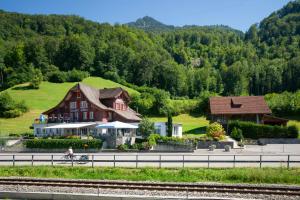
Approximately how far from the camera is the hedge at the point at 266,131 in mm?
56819

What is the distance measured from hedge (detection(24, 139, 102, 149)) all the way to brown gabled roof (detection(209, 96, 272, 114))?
2868 cm

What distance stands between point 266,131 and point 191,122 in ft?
89.2

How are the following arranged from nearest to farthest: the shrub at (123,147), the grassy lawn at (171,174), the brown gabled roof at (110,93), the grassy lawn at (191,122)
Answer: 1. the grassy lawn at (171,174)
2. the shrub at (123,147)
3. the brown gabled roof at (110,93)
4. the grassy lawn at (191,122)

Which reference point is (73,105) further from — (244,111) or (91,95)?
(244,111)

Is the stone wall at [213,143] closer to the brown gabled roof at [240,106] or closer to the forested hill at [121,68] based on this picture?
the brown gabled roof at [240,106]

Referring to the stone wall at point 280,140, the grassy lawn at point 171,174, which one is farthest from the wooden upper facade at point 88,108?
the grassy lawn at point 171,174

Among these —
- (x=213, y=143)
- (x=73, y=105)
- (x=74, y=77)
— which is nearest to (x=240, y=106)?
(x=213, y=143)

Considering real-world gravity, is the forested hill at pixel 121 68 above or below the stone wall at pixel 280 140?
above

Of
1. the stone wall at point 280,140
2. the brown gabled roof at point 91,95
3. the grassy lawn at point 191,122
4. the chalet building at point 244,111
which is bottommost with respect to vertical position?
the stone wall at point 280,140

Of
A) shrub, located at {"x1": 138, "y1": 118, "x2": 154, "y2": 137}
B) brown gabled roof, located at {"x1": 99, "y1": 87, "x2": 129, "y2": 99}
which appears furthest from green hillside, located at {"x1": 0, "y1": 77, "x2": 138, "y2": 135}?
shrub, located at {"x1": 138, "y1": 118, "x2": 154, "y2": 137}

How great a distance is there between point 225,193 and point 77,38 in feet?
431

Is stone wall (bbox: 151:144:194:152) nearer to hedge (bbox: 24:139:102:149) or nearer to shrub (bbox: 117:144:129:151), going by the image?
shrub (bbox: 117:144:129:151)

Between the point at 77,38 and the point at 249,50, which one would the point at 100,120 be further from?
the point at 249,50

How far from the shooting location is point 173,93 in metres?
128
